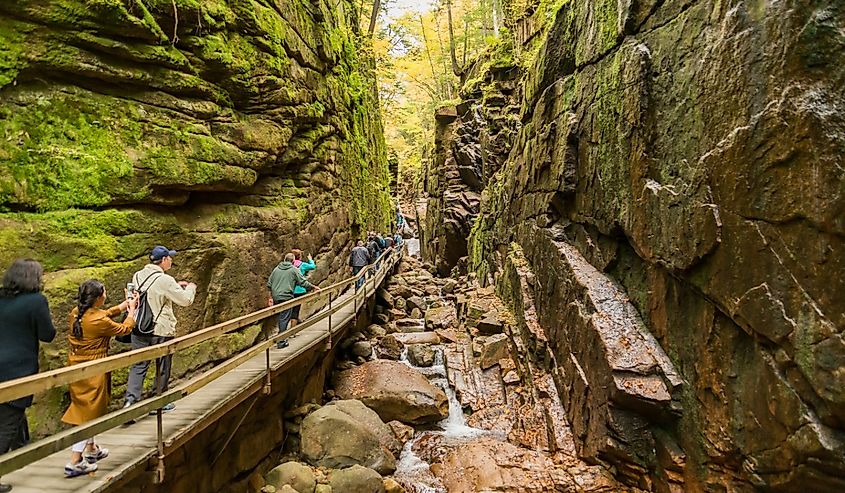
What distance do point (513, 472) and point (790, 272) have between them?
578cm

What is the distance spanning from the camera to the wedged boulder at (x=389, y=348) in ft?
46.6

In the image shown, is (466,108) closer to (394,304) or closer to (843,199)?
(394,304)

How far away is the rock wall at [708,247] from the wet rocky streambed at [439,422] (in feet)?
3.13

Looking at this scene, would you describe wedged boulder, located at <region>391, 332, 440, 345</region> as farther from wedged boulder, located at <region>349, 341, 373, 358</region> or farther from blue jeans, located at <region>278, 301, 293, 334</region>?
blue jeans, located at <region>278, 301, 293, 334</region>

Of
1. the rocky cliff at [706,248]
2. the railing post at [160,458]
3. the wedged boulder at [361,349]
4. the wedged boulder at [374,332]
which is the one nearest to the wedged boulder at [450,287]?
the wedged boulder at [374,332]

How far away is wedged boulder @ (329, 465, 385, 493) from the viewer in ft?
23.6

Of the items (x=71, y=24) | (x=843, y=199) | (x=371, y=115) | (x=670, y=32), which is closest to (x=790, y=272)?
(x=843, y=199)

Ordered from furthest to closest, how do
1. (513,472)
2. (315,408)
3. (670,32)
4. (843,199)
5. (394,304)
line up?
(394,304) < (315,408) < (513,472) < (670,32) < (843,199)

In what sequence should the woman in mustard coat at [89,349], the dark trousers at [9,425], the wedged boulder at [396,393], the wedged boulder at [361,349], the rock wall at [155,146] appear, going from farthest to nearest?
the wedged boulder at [361,349] → the wedged boulder at [396,393] → the rock wall at [155,146] → the woman in mustard coat at [89,349] → the dark trousers at [9,425]

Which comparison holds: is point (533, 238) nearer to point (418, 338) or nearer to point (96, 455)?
point (418, 338)

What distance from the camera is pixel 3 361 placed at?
12.6 ft

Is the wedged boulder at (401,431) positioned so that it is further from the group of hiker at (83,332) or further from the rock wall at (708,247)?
the group of hiker at (83,332)

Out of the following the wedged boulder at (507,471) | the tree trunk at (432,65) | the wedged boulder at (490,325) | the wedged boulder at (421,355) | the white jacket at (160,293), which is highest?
the tree trunk at (432,65)

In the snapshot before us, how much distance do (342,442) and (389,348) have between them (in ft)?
20.9
